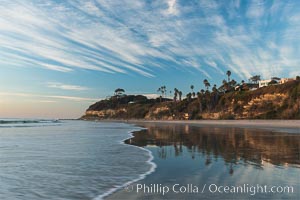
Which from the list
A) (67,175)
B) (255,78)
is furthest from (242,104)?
(67,175)

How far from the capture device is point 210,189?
8.06 meters

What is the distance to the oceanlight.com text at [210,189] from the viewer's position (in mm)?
7766

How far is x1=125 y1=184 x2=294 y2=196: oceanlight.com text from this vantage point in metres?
7.77

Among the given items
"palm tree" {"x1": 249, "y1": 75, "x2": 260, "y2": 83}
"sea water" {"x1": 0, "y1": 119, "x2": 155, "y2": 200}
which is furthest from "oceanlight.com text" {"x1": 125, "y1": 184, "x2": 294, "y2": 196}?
"palm tree" {"x1": 249, "y1": 75, "x2": 260, "y2": 83}

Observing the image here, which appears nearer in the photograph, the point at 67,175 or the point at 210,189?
the point at 210,189

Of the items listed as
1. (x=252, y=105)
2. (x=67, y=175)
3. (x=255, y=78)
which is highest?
(x=255, y=78)

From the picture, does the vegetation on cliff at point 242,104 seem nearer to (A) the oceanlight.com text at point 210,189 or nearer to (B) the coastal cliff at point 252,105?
(B) the coastal cliff at point 252,105

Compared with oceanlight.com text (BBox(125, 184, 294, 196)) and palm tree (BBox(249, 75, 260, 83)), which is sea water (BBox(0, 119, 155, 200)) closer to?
oceanlight.com text (BBox(125, 184, 294, 196))

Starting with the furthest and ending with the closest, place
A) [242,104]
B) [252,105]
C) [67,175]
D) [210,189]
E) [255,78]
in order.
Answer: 1. [255,78]
2. [242,104]
3. [252,105]
4. [67,175]
5. [210,189]

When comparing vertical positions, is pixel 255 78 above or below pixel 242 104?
above

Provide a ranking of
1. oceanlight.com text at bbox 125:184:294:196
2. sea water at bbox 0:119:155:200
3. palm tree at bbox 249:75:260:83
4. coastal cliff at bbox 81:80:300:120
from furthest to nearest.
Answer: palm tree at bbox 249:75:260:83 → coastal cliff at bbox 81:80:300:120 → sea water at bbox 0:119:155:200 → oceanlight.com text at bbox 125:184:294:196

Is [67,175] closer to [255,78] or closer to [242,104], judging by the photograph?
[242,104]

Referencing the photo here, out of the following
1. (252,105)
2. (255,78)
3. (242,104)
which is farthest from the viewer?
(255,78)

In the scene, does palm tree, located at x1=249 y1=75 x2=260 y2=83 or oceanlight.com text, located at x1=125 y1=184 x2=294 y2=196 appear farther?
palm tree, located at x1=249 y1=75 x2=260 y2=83
